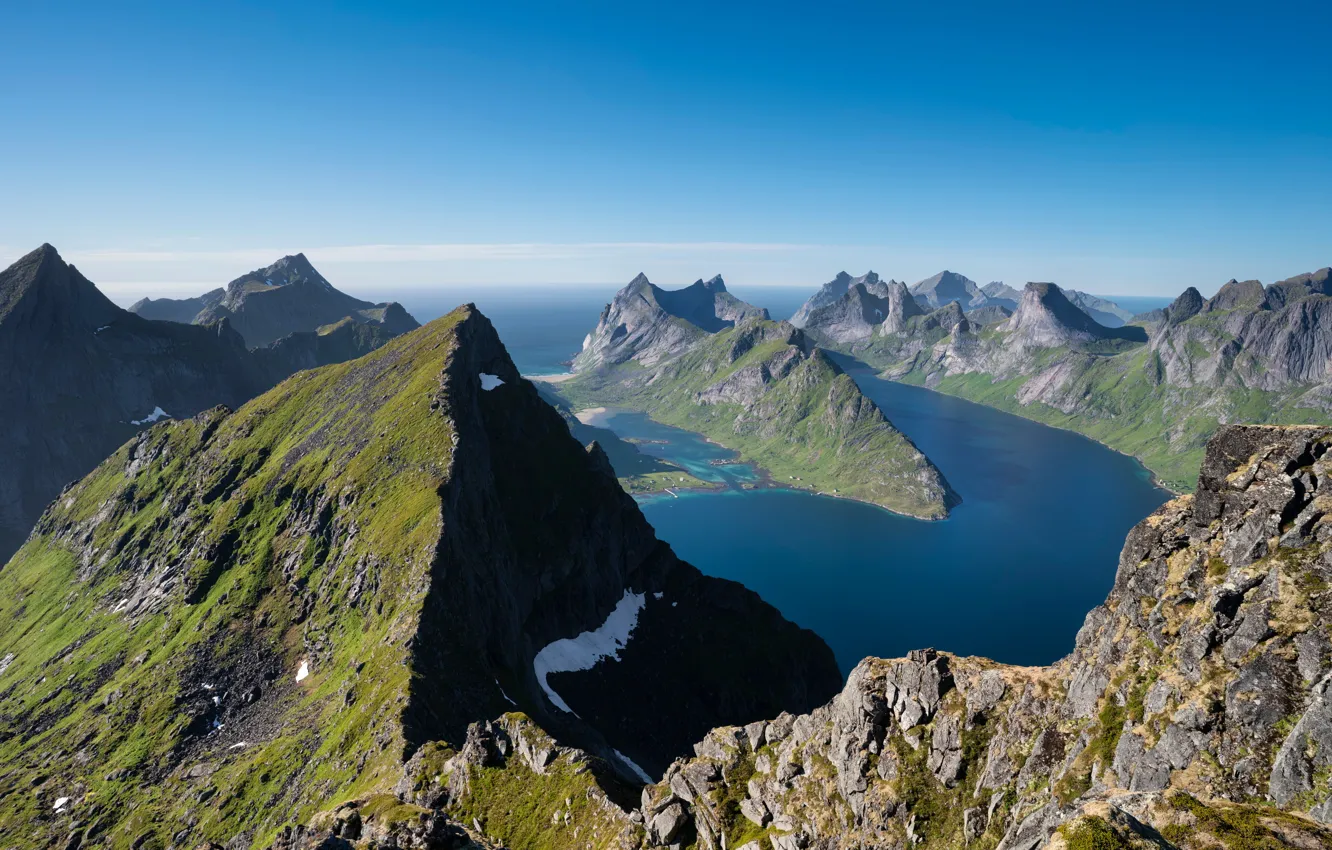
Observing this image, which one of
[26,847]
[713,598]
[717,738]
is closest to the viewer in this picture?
[717,738]

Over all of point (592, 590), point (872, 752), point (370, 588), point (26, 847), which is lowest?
point (26, 847)

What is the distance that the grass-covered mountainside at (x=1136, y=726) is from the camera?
2816 centimetres

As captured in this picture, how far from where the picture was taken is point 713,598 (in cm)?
15538

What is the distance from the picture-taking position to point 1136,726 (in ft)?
119

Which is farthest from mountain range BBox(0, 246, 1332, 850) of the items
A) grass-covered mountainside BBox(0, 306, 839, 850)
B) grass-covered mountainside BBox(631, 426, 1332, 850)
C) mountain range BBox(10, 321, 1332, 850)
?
grass-covered mountainside BBox(0, 306, 839, 850)

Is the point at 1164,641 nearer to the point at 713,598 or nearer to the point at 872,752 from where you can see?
the point at 872,752

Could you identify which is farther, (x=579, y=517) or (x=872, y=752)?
(x=579, y=517)

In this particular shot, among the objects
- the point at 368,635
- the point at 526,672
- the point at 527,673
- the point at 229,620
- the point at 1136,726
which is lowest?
the point at 527,673

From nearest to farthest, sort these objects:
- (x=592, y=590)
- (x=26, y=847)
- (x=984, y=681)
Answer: (x=984, y=681) < (x=26, y=847) < (x=592, y=590)

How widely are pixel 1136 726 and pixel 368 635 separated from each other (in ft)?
330

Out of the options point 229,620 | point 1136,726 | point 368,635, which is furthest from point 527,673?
point 1136,726

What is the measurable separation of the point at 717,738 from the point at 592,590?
8443cm

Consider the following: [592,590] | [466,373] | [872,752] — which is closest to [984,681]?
[872,752]

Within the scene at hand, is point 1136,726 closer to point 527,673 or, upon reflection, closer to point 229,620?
point 527,673
